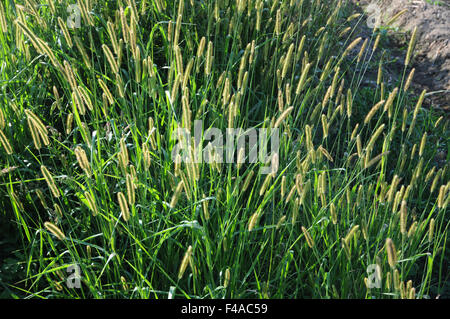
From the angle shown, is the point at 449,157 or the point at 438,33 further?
the point at 438,33

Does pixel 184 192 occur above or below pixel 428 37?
below

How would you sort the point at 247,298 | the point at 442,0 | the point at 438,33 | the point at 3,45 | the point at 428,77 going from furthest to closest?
the point at 442,0 → the point at 438,33 → the point at 428,77 → the point at 3,45 → the point at 247,298

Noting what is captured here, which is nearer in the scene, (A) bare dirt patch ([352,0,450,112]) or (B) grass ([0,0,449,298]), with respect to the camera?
(B) grass ([0,0,449,298])

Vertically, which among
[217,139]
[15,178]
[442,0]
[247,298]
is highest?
[442,0]

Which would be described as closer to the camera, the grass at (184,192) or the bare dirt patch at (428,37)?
the grass at (184,192)

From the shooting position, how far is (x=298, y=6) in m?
2.72

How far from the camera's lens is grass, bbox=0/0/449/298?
5.59ft

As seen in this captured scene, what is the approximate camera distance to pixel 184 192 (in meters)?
2.03

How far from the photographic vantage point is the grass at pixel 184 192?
5.59ft

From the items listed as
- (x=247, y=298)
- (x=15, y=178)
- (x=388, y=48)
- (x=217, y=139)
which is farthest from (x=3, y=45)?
(x=388, y=48)

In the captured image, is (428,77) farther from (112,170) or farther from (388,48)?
(112,170)

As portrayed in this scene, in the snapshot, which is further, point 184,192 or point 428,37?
point 428,37
